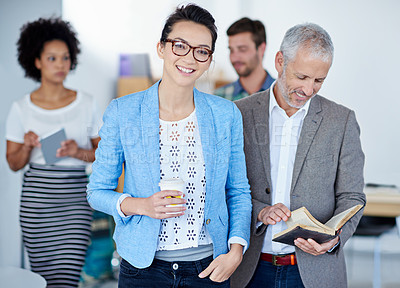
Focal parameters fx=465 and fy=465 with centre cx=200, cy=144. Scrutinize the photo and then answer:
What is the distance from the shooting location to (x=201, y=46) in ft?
4.83

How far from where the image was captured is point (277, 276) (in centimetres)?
175

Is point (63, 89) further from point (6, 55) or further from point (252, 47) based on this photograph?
point (252, 47)

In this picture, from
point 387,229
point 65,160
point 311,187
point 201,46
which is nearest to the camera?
point 201,46

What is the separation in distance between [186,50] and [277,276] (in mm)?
904

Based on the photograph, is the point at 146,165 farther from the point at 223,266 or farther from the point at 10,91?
the point at 10,91

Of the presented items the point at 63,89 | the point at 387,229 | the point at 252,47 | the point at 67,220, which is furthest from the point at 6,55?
the point at 387,229

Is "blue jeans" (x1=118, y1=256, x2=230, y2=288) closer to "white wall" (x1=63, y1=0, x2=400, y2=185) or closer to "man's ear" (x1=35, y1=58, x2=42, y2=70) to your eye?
"man's ear" (x1=35, y1=58, x2=42, y2=70)

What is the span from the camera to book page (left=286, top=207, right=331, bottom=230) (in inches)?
61.6

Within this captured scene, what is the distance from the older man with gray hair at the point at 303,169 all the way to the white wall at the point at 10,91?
2039 millimetres

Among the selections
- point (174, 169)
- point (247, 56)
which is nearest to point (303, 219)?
point (174, 169)

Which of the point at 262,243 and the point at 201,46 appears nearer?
the point at 201,46

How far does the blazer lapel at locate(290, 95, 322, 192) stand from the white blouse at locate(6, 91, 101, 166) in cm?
140

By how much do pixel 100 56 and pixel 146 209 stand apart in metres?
3.43

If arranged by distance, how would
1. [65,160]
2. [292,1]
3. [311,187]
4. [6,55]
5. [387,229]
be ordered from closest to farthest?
[311,187], [65,160], [6,55], [387,229], [292,1]
